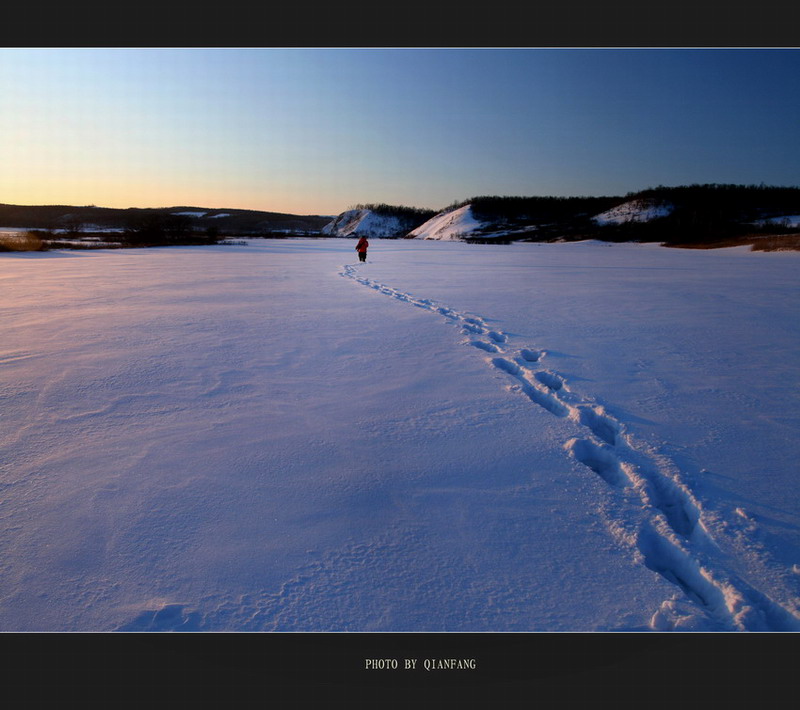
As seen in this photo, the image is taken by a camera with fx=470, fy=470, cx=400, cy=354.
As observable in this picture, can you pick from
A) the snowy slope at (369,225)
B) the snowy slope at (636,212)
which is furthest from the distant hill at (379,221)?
the snowy slope at (636,212)

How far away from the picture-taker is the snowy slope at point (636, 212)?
2712 inches

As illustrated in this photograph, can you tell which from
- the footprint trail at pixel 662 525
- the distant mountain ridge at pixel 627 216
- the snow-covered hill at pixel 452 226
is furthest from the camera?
the snow-covered hill at pixel 452 226

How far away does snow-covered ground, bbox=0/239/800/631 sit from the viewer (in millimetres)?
1752

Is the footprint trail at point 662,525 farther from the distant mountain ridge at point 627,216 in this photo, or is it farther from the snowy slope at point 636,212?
the snowy slope at point 636,212

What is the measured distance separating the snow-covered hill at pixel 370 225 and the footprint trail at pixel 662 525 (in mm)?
102061

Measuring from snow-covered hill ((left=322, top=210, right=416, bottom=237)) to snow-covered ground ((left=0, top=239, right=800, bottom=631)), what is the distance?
101 metres

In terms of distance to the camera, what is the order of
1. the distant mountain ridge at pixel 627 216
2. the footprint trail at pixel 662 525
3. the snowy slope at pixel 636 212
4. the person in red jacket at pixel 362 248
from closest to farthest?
the footprint trail at pixel 662 525 < the person in red jacket at pixel 362 248 < the distant mountain ridge at pixel 627 216 < the snowy slope at pixel 636 212

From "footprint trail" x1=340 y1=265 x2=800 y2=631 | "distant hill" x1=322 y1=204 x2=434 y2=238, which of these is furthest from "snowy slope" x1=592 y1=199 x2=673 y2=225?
"footprint trail" x1=340 y1=265 x2=800 y2=631

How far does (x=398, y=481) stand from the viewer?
2607 mm

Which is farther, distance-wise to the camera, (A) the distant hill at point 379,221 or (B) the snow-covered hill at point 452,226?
(A) the distant hill at point 379,221

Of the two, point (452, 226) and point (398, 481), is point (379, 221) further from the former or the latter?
point (398, 481)

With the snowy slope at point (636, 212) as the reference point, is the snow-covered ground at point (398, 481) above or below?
below

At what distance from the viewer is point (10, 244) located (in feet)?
76.9
